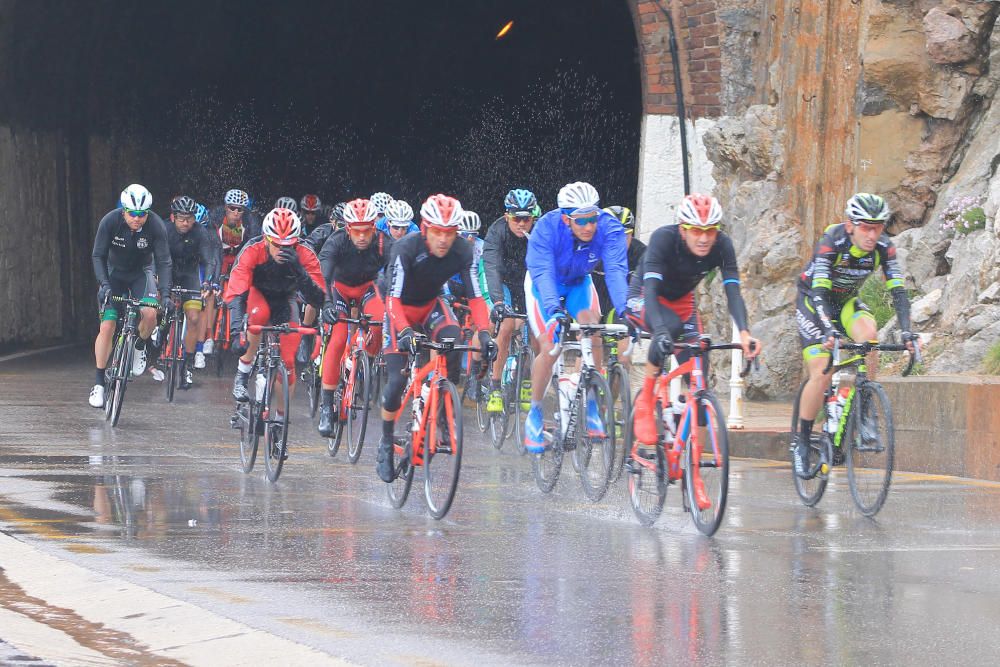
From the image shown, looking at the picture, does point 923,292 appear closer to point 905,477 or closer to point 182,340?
point 905,477

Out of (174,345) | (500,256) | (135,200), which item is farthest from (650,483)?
(174,345)

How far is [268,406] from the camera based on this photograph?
1212 centimetres

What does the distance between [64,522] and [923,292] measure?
1022 cm

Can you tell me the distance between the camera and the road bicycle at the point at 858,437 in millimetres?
10227

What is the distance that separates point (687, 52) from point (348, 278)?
27.5 ft

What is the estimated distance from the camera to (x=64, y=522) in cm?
955

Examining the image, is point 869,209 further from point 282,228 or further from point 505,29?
point 505,29

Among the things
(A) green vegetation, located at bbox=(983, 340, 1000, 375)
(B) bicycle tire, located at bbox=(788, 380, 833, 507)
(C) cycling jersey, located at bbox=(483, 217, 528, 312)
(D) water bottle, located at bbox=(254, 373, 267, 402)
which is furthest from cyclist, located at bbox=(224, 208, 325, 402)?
(A) green vegetation, located at bbox=(983, 340, 1000, 375)

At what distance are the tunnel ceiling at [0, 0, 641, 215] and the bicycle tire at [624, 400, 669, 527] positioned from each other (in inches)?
853

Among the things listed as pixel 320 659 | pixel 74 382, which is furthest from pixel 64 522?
pixel 74 382

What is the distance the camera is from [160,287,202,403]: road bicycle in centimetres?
1861

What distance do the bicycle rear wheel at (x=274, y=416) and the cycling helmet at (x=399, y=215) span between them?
373 cm

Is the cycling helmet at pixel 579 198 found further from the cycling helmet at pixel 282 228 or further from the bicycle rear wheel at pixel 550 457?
the cycling helmet at pixel 282 228

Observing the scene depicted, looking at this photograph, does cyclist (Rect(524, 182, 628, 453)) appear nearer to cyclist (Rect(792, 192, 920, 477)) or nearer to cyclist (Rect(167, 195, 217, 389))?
cyclist (Rect(792, 192, 920, 477))
